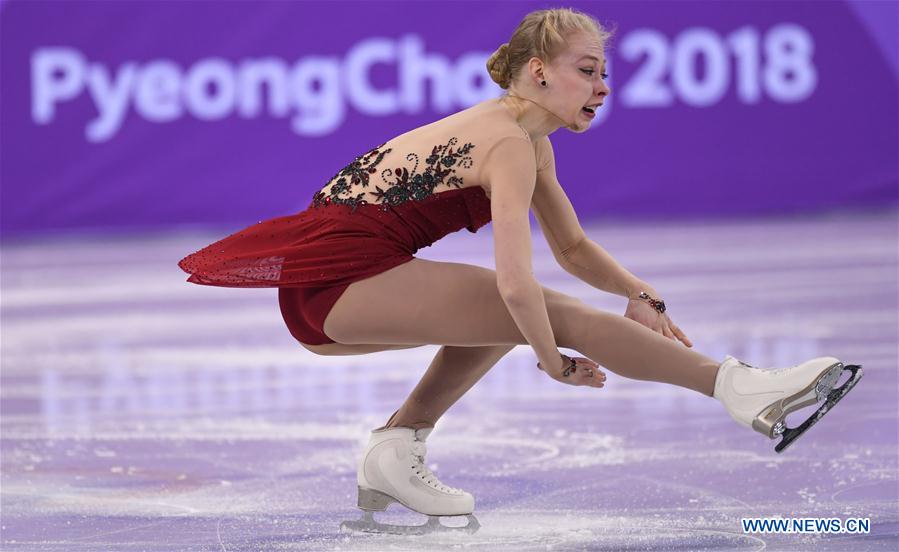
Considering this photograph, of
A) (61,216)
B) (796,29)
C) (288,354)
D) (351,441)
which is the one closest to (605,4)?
(796,29)

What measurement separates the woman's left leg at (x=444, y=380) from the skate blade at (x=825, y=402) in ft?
2.15

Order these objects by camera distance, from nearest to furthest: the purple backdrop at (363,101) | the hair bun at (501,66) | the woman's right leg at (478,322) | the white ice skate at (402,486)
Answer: the woman's right leg at (478,322)
the hair bun at (501,66)
the white ice skate at (402,486)
the purple backdrop at (363,101)

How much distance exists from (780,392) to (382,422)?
1.59 m

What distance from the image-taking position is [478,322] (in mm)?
2668

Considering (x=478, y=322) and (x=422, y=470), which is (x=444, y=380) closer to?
(x=422, y=470)

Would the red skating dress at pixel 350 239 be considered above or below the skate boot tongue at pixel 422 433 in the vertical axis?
above

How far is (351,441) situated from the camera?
3.73 metres

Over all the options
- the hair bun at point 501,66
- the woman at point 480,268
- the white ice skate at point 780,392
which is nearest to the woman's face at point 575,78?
the woman at point 480,268

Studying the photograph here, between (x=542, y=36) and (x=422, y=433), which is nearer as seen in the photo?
(x=542, y=36)

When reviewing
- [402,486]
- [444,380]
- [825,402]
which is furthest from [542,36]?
[402,486]

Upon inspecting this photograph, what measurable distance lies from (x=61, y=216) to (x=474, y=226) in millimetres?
7536

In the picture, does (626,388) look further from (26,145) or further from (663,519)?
(26,145)

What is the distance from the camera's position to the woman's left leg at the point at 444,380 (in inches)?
118

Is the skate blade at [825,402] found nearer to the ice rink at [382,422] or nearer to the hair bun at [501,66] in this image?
the ice rink at [382,422]
